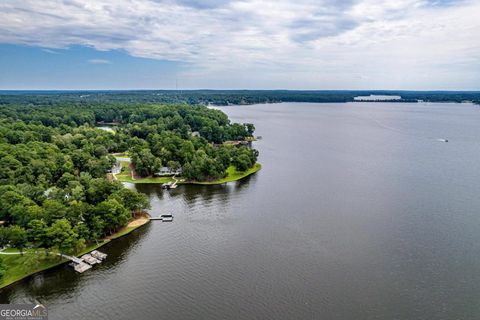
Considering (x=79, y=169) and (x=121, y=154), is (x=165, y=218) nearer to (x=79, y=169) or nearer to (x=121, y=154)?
(x=79, y=169)

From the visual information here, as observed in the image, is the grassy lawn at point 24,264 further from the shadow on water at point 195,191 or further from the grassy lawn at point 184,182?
the grassy lawn at point 184,182

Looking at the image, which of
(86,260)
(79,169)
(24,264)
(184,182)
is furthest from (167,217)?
(79,169)

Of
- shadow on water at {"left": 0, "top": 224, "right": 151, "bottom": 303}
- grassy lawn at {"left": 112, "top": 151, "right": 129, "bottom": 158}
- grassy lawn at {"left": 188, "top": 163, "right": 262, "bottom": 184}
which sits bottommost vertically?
shadow on water at {"left": 0, "top": 224, "right": 151, "bottom": 303}

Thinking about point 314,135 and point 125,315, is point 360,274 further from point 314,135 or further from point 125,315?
point 314,135

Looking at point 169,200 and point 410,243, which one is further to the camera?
point 169,200

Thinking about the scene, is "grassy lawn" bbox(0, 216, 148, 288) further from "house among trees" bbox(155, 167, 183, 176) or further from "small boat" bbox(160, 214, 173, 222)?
"house among trees" bbox(155, 167, 183, 176)

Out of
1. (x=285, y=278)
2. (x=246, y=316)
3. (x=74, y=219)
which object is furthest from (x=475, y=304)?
(x=74, y=219)

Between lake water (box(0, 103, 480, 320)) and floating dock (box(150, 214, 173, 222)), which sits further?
floating dock (box(150, 214, 173, 222))

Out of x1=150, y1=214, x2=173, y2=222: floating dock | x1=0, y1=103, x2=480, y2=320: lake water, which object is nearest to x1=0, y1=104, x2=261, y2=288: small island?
x1=150, y1=214, x2=173, y2=222: floating dock
